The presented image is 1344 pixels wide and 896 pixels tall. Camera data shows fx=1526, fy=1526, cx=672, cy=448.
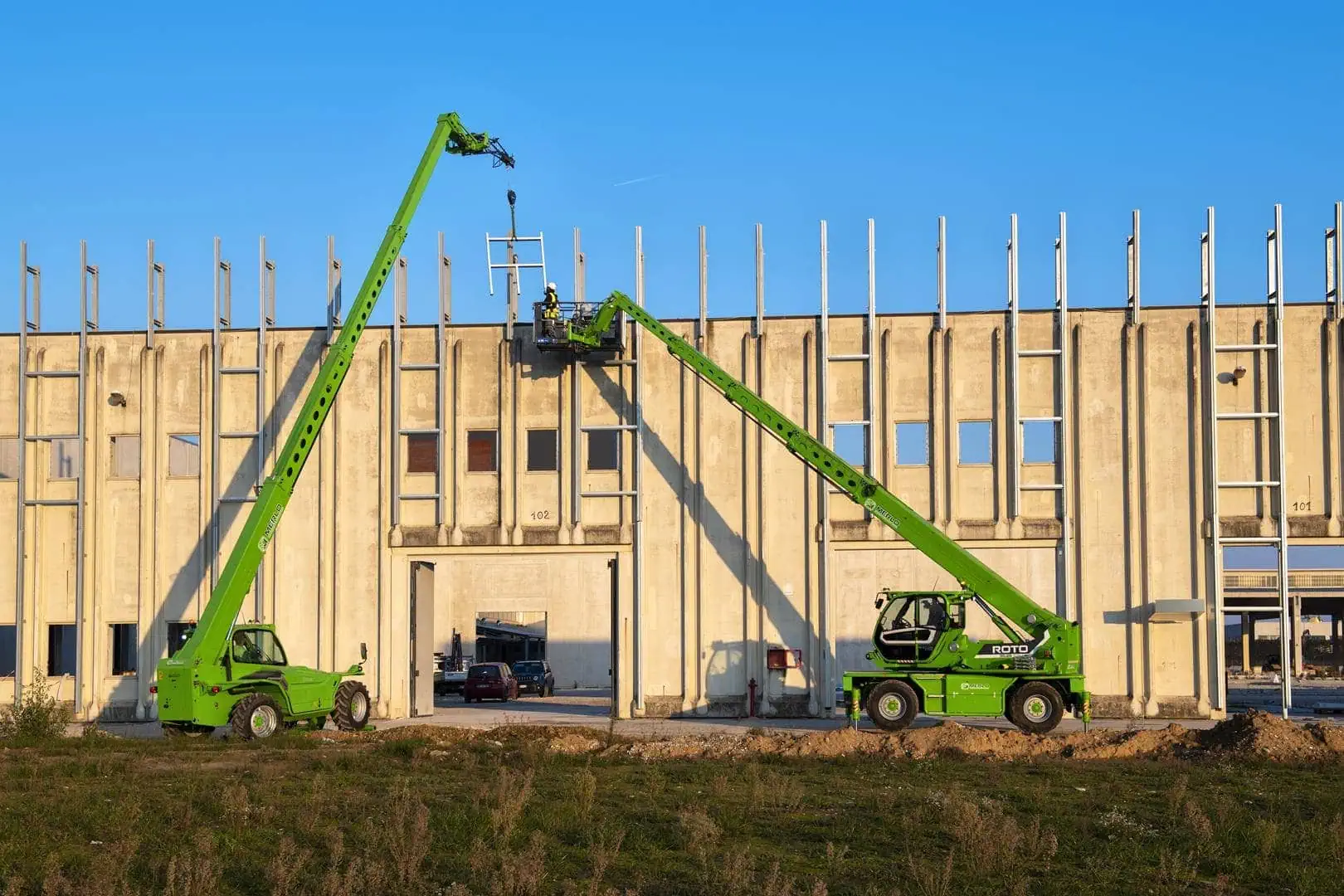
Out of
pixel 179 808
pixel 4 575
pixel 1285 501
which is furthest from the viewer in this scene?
pixel 4 575

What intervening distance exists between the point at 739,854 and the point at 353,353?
21458mm

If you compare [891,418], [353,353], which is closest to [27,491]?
[353,353]

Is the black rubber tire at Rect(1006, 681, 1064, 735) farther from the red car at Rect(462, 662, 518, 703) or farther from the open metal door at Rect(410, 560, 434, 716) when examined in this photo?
the red car at Rect(462, 662, 518, 703)

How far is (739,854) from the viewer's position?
1326 cm

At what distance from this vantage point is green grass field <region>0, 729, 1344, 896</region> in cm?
1332

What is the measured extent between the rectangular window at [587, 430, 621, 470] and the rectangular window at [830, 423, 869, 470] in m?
4.57

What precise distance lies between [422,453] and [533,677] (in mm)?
21116

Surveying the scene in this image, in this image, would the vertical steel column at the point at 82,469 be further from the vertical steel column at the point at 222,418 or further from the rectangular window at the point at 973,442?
the rectangular window at the point at 973,442

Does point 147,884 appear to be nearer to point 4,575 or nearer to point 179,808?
point 179,808

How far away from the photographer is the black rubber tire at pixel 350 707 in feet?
94.3

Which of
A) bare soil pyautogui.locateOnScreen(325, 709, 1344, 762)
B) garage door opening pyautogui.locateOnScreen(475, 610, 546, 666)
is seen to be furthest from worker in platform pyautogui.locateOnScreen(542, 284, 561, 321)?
garage door opening pyautogui.locateOnScreen(475, 610, 546, 666)

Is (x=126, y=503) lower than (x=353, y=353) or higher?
lower

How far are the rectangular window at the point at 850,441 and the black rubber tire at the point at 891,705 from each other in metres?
5.71

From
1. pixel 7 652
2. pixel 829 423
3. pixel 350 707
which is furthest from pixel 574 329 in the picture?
pixel 7 652
